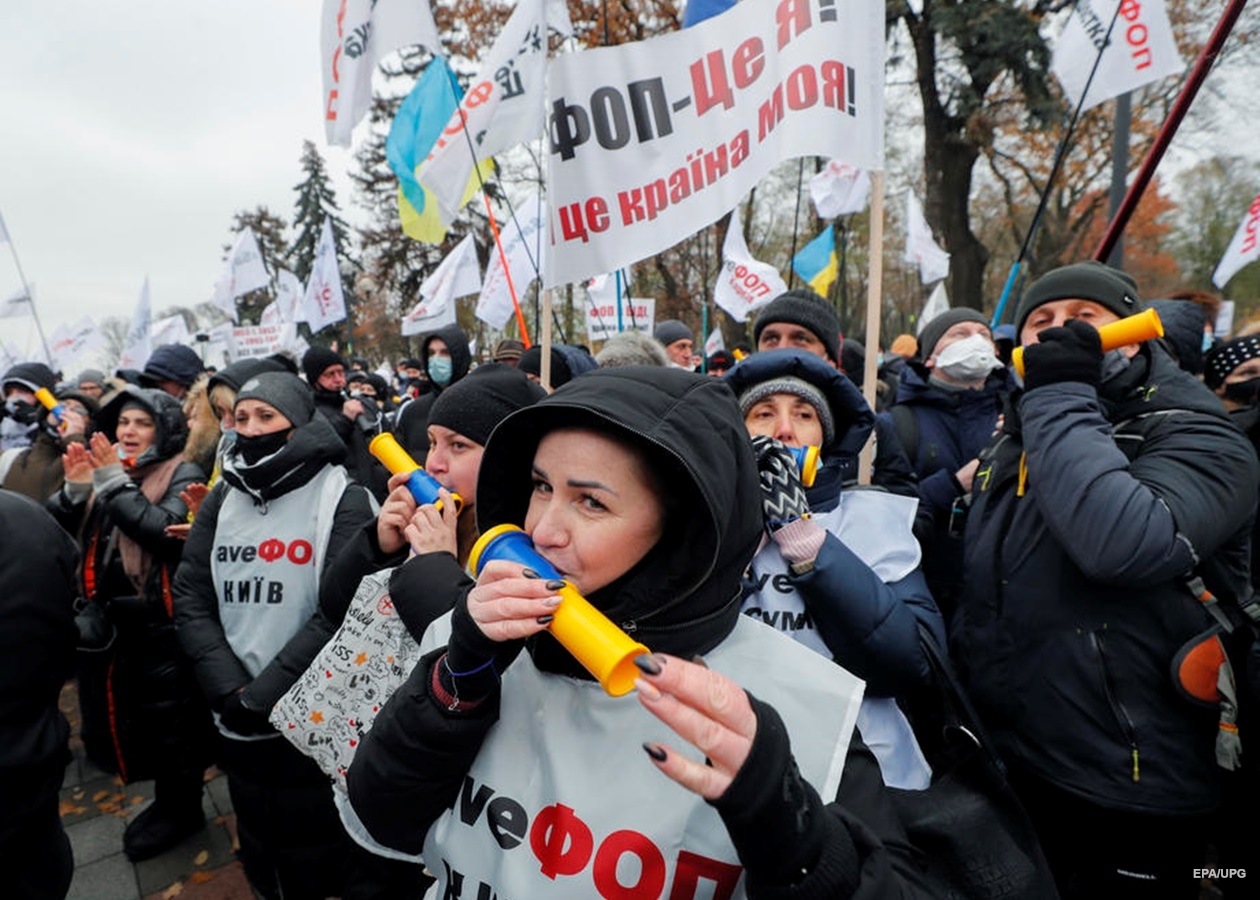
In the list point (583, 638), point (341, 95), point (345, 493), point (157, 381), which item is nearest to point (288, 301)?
point (157, 381)

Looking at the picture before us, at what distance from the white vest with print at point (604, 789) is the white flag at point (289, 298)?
12730 millimetres

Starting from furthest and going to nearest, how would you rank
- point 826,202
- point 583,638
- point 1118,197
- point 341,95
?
point 826,202 → point 1118,197 → point 341,95 → point 583,638

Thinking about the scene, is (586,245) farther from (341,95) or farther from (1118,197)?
(1118,197)

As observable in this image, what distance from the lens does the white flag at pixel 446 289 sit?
8758 millimetres

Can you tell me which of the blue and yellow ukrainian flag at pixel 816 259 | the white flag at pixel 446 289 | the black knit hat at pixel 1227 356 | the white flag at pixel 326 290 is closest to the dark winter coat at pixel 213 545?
the black knit hat at pixel 1227 356

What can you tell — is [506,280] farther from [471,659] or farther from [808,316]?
[471,659]

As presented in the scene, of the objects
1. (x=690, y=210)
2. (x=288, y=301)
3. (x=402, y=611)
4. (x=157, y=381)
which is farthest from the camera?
(x=288, y=301)

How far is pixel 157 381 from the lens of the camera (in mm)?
5504

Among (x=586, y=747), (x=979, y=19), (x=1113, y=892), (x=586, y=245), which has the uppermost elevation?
(x=979, y=19)

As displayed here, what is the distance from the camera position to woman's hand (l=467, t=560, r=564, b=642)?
1.03 meters

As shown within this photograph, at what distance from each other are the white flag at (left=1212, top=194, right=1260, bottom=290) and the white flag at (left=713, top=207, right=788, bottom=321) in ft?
12.2

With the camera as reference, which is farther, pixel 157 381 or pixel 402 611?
pixel 157 381

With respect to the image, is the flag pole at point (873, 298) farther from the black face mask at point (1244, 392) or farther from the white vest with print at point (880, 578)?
the black face mask at point (1244, 392)

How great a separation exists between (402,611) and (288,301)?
525 inches
